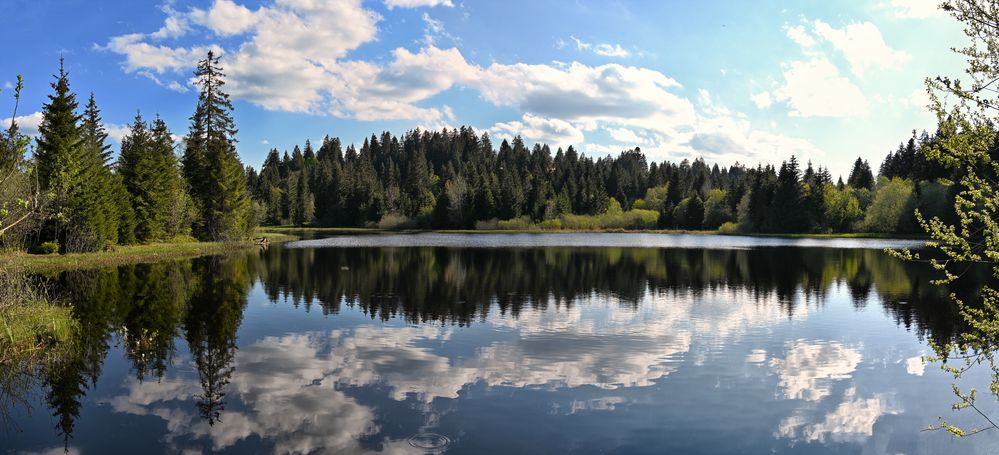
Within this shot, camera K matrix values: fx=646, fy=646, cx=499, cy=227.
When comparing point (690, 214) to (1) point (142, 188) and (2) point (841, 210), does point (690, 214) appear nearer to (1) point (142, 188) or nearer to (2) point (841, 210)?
(2) point (841, 210)

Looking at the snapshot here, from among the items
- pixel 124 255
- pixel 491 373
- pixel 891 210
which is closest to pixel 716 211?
pixel 891 210

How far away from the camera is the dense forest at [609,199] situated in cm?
12519

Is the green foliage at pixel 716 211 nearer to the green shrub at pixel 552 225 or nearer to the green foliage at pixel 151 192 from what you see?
the green shrub at pixel 552 225

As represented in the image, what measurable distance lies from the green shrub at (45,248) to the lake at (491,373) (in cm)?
1286

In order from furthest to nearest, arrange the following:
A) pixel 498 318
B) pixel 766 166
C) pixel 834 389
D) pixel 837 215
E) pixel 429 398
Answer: pixel 766 166
pixel 837 215
pixel 498 318
pixel 834 389
pixel 429 398

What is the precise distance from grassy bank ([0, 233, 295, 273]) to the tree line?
146 centimetres

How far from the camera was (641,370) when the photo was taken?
739 inches

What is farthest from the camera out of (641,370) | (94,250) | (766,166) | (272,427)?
(766,166)

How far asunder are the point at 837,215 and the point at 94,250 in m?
126

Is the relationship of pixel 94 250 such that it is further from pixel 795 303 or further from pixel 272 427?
pixel 795 303

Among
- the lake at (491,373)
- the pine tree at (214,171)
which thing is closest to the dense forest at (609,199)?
the pine tree at (214,171)

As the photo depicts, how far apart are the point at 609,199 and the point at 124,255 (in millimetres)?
129669

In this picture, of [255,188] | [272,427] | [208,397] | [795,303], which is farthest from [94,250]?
[255,188]

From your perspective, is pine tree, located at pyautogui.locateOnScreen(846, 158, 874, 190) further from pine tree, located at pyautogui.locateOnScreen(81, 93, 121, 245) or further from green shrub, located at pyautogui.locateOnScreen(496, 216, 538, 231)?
pine tree, located at pyautogui.locateOnScreen(81, 93, 121, 245)
